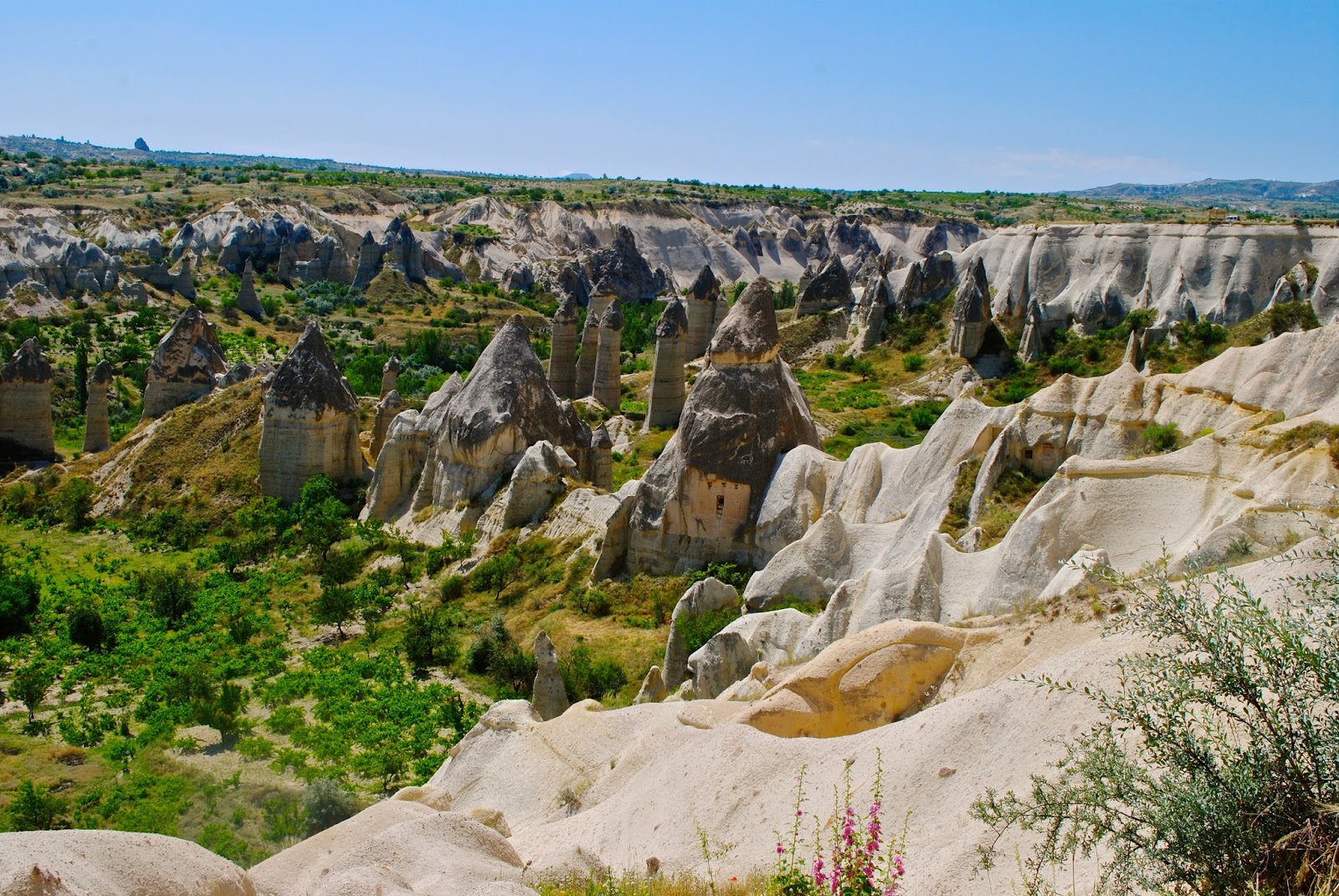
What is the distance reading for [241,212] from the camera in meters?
76.7

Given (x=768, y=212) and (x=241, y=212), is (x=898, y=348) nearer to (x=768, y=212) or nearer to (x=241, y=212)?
(x=241, y=212)

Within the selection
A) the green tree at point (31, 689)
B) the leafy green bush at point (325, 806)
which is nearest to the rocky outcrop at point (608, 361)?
the green tree at point (31, 689)

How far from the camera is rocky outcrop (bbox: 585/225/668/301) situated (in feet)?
244

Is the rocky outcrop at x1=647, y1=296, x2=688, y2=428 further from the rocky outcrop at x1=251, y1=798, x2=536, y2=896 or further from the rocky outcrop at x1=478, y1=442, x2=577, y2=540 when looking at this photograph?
the rocky outcrop at x1=251, y1=798, x2=536, y2=896

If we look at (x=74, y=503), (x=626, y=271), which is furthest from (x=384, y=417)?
(x=626, y=271)

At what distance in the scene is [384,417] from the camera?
27062 mm

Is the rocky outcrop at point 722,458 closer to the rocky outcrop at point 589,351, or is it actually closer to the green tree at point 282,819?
the green tree at point 282,819

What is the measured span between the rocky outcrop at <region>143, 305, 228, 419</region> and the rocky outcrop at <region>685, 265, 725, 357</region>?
57.9 ft

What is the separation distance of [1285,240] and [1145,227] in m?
5.91

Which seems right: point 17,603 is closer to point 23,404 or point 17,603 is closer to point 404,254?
point 23,404

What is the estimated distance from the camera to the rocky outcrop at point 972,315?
141 feet

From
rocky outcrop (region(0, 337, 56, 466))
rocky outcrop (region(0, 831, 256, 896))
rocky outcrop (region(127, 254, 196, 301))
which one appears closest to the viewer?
rocky outcrop (region(0, 831, 256, 896))

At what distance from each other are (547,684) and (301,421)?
13.2 metres

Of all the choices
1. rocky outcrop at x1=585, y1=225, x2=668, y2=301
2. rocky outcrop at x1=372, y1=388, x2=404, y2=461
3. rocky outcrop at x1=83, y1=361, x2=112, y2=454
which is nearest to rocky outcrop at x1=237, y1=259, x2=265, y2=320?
rocky outcrop at x1=585, y1=225, x2=668, y2=301
